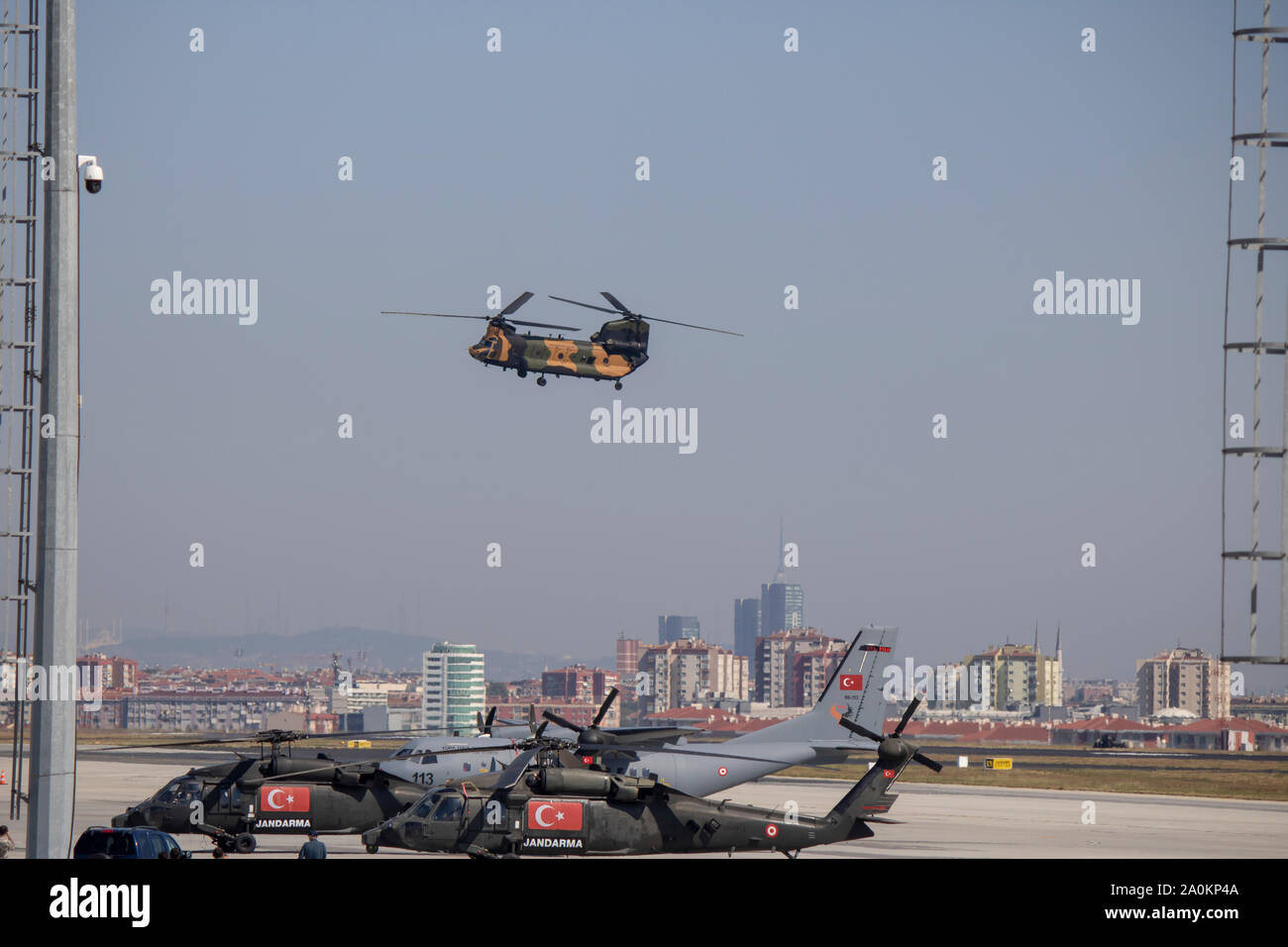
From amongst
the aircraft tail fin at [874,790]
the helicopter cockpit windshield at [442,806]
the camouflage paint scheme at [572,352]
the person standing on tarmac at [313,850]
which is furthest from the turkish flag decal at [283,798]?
the camouflage paint scheme at [572,352]

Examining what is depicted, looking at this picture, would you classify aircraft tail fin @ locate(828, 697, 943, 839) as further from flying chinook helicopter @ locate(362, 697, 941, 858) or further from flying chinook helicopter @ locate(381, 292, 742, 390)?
flying chinook helicopter @ locate(381, 292, 742, 390)

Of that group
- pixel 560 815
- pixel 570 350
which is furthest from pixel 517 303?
pixel 560 815

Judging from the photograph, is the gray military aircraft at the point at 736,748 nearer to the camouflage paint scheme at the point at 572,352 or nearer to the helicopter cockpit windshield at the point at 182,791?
the helicopter cockpit windshield at the point at 182,791

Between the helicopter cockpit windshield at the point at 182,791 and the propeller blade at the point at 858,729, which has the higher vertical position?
the propeller blade at the point at 858,729

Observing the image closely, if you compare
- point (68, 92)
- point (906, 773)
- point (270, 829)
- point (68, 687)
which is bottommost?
point (906, 773)
